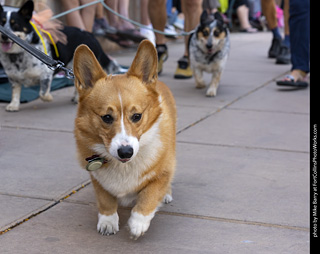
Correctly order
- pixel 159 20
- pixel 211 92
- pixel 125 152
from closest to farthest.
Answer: pixel 125 152
pixel 211 92
pixel 159 20

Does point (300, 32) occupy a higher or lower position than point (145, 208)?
higher

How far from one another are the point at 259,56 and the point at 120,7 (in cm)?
286

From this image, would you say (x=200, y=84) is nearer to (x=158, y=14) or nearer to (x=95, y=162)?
(x=158, y=14)

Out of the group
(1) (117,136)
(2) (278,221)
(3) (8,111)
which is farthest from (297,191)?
(3) (8,111)

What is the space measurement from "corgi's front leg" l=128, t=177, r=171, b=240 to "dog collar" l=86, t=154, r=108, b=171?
0.29 meters

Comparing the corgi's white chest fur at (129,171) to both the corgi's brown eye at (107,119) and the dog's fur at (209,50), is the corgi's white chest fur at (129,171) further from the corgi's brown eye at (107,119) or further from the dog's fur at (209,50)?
the dog's fur at (209,50)

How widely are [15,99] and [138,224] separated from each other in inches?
145

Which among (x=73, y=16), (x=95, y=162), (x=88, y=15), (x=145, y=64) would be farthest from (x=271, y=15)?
(x=95, y=162)

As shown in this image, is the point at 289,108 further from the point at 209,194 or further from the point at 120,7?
the point at 120,7

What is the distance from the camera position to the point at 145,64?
3.46 metres

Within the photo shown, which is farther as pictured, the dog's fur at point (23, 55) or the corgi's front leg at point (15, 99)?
the corgi's front leg at point (15, 99)

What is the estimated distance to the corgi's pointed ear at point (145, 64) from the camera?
134 inches

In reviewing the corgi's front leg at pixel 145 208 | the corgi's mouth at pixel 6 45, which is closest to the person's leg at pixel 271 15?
the corgi's mouth at pixel 6 45
